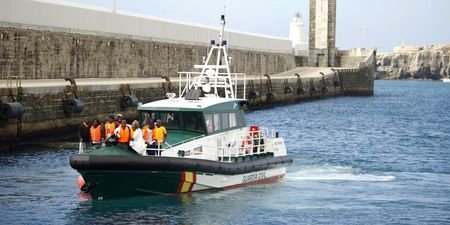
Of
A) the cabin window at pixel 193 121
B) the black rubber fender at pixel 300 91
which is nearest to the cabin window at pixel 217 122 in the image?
the cabin window at pixel 193 121

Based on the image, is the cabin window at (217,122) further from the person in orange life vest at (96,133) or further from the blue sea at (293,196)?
A: the person in orange life vest at (96,133)

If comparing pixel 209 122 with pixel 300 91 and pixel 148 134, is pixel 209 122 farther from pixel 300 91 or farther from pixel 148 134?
pixel 300 91

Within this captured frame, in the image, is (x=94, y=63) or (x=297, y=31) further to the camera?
(x=297, y=31)

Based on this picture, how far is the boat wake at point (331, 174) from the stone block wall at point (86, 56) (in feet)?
52.4

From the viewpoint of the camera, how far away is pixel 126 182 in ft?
68.7

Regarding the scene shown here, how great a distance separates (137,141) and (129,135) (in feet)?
0.99

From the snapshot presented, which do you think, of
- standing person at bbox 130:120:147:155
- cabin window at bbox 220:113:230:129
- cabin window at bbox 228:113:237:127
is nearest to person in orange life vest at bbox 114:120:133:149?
standing person at bbox 130:120:147:155

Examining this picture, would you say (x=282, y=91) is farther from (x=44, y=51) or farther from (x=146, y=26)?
(x=44, y=51)

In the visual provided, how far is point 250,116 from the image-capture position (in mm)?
56062

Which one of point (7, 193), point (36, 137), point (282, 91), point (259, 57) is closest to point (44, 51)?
point (36, 137)

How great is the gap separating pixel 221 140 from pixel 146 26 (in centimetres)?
3934

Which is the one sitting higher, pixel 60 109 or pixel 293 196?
pixel 60 109

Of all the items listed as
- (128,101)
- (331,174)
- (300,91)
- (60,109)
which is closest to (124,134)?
(331,174)

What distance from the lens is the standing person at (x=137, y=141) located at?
2089 centimetres
